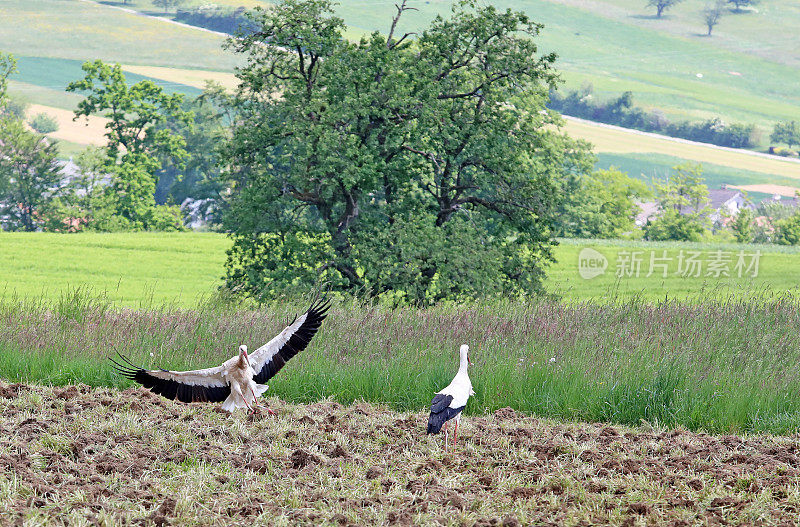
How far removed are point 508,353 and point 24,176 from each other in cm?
5518

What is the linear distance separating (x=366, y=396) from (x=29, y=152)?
183 ft

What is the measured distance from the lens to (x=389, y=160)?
1966 cm

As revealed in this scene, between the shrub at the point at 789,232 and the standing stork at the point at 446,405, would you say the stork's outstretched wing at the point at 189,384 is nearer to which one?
the standing stork at the point at 446,405

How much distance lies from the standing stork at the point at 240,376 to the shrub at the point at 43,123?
331ft

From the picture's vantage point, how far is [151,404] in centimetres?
1001

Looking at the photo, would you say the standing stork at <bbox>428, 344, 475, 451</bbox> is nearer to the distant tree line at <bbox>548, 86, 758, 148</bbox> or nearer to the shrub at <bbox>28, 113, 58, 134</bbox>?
the shrub at <bbox>28, 113, 58, 134</bbox>

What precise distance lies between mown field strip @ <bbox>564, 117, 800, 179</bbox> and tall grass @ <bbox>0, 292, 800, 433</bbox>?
368 feet

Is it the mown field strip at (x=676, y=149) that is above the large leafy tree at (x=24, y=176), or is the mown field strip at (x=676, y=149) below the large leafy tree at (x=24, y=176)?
above

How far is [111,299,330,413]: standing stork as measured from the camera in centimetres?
866

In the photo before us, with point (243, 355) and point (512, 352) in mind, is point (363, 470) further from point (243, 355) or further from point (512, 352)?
point (512, 352)

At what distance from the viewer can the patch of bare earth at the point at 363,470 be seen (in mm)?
6383

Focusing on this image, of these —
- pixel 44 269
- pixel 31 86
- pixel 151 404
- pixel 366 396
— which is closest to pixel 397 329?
pixel 366 396
